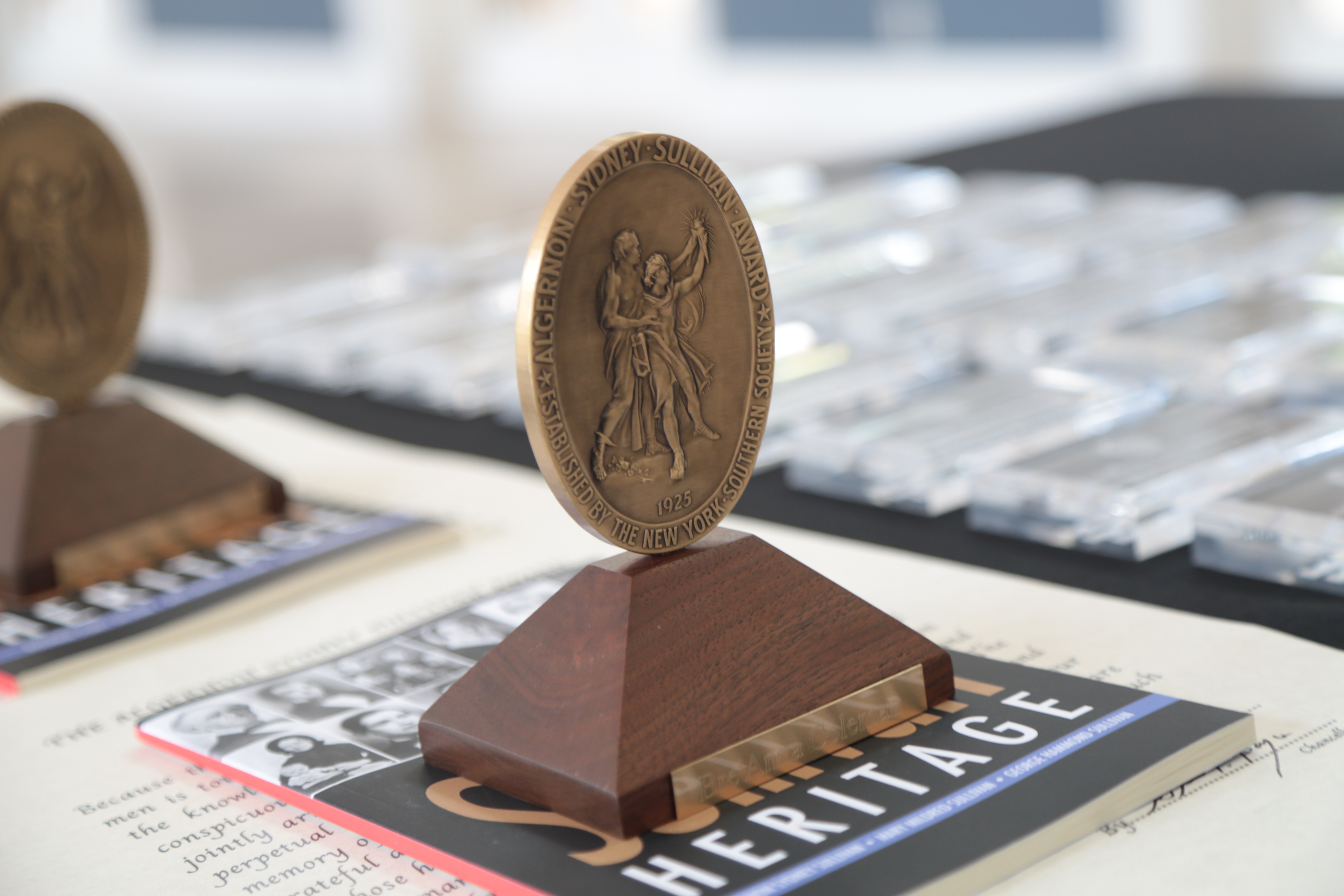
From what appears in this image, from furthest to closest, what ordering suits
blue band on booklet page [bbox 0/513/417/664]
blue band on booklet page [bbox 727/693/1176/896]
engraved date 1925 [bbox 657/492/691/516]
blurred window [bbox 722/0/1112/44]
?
blurred window [bbox 722/0/1112/44]
blue band on booklet page [bbox 0/513/417/664]
engraved date 1925 [bbox 657/492/691/516]
blue band on booklet page [bbox 727/693/1176/896]

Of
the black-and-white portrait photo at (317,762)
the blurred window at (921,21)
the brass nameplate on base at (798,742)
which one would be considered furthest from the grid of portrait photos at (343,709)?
the blurred window at (921,21)

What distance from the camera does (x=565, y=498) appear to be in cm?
68

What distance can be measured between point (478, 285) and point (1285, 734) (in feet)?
4.29

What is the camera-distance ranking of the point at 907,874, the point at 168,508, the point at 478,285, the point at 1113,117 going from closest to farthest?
the point at 907,874 → the point at 168,508 → the point at 478,285 → the point at 1113,117

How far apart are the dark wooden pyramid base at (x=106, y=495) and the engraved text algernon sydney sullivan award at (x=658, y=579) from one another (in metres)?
0.45

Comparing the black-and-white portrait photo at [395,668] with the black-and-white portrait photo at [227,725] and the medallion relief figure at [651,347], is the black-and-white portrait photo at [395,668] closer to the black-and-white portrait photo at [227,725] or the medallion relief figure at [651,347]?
the black-and-white portrait photo at [227,725]

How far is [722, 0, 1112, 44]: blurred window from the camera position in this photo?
5469 mm

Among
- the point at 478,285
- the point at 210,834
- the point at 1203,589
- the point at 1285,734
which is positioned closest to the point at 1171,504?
the point at 1203,589

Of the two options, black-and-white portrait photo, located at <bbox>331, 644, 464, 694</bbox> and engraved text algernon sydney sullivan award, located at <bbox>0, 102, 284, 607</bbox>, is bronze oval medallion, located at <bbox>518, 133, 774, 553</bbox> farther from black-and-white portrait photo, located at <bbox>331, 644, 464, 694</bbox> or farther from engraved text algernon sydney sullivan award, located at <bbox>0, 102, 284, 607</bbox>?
engraved text algernon sydney sullivan award, located at <bbox>0, 102, 284, 607</bbox>

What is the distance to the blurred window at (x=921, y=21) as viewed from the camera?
547 cm

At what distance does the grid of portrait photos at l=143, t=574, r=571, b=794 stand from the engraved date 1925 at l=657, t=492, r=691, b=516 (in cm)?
17

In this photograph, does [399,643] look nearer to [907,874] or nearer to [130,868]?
[130,868]

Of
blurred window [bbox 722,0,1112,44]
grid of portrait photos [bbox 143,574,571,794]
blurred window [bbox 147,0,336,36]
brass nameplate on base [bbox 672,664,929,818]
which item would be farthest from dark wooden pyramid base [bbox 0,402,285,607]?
blurred window [bbox 147,0,336,36]

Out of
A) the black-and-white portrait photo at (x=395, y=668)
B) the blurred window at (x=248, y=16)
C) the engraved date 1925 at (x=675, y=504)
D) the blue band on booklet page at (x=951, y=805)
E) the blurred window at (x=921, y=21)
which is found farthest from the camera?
the blurred window at (x=248, y=16)
